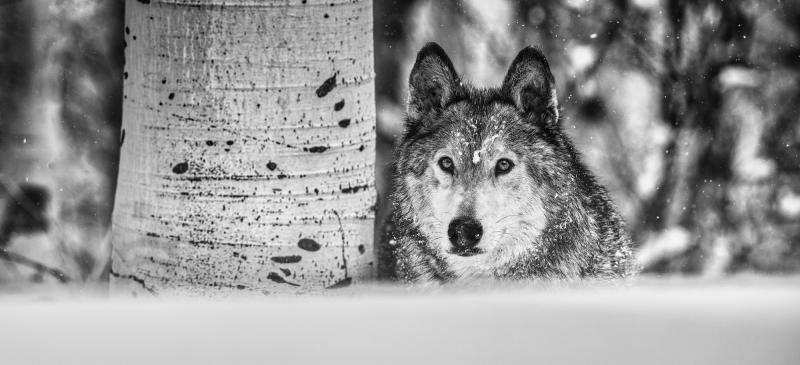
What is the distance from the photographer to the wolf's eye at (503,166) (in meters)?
2.24

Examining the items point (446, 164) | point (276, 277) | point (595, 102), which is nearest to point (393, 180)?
point (446, 164)

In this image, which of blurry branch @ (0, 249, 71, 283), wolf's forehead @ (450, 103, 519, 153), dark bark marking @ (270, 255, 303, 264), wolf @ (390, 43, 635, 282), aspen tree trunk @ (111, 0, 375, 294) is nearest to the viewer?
aspen tree trunk @ (111, 0, 375, 294)

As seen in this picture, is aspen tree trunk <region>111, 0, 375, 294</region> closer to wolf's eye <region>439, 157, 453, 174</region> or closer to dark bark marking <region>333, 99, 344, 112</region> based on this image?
dark bark marking <region>333, 99, 344, 112</region>

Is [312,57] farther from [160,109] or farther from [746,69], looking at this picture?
[746,69]

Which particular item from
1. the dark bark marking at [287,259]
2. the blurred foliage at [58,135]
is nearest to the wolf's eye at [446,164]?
the dark bark marking at [287,259]

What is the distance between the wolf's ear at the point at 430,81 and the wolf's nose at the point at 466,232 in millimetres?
428

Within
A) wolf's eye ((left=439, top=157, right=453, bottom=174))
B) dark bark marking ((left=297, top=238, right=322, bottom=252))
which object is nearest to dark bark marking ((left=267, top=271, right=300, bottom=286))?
dark bark marking ((left=297, top=238, right=322, bottom=252))

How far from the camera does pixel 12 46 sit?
8.72 ft

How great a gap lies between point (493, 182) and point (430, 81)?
1.23 ft

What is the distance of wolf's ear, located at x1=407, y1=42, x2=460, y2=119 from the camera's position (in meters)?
2.18

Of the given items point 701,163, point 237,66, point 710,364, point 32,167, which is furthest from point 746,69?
point 32,167

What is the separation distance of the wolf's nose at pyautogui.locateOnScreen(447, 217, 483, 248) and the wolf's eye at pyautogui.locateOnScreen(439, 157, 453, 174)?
223 mm

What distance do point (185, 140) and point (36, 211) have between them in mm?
1217

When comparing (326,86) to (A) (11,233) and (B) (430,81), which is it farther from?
(A) (11,233)
